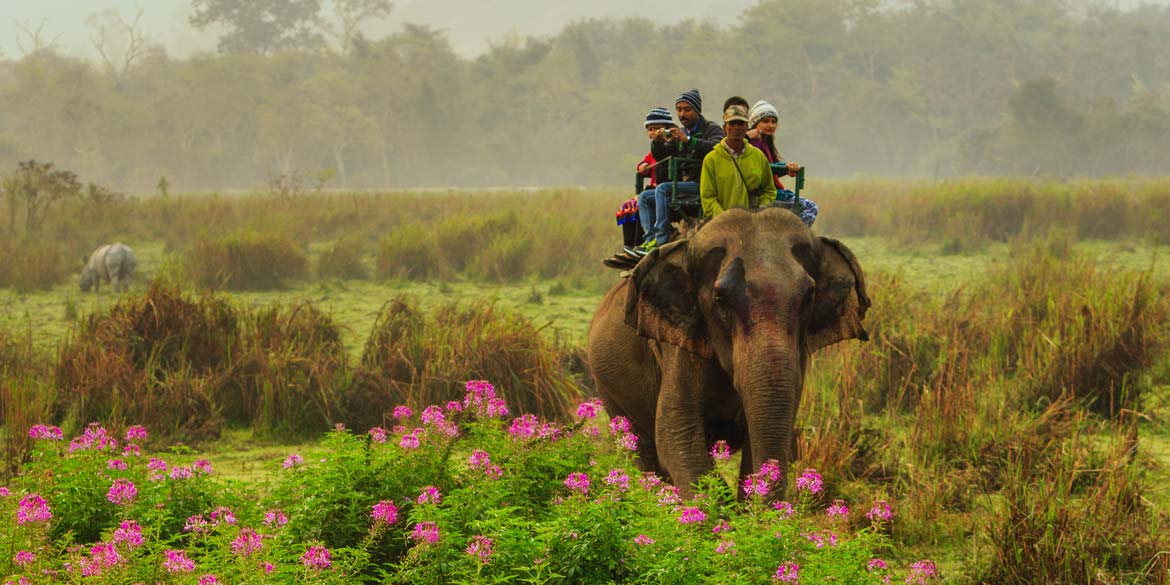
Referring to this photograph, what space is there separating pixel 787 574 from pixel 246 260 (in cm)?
1239

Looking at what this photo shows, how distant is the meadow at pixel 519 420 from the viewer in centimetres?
379

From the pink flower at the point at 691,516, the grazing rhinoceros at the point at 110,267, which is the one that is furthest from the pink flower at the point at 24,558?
the grazing rhinoceros at the point at 110,267

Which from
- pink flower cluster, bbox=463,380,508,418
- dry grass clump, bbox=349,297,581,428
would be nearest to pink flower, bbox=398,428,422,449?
pink flower cluster, bbox=463,380,508,418

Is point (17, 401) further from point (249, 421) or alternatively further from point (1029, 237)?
point (1029, 237)

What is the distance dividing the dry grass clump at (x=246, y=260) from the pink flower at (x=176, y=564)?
37.0 feet

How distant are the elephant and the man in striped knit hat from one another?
0.44 metres

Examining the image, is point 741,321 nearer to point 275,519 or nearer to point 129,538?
point 275,519

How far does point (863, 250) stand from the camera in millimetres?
19109

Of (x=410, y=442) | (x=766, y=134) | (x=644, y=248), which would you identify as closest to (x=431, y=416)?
(x=410, y=442)

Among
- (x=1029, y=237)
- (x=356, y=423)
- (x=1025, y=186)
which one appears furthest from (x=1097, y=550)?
(x=1025, y=186)

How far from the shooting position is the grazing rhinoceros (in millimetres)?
14734

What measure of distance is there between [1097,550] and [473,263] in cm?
1148

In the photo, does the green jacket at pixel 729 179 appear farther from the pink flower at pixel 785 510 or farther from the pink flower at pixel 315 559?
the pink flower at pixel 315 559

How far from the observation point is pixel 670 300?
4.99 meters
